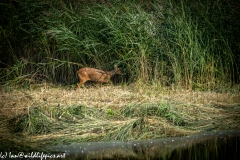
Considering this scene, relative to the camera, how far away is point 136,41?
10.9 meters

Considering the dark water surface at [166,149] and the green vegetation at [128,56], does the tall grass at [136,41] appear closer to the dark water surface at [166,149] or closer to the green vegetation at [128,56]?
the green vegetation at [128,56]

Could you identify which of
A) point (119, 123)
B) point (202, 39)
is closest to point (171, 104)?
point (119, 123)

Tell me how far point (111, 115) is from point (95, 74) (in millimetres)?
2807

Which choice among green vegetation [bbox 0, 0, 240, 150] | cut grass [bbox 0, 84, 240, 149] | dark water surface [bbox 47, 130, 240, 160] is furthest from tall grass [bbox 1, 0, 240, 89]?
dark water surface [bbox 47, 130, 240, 160]

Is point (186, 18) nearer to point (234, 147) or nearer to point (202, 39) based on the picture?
point (202, 39)

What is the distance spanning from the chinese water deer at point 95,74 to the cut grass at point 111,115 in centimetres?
127

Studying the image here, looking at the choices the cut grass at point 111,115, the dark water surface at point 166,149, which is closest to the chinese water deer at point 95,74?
the cut grass at point 111,115

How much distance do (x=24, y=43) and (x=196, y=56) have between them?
411 cm

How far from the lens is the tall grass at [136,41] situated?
1070 cm

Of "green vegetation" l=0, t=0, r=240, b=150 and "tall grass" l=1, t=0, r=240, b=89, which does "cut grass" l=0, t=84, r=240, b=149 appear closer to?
"green vegetation" l=0, t=0, r=240, b=150

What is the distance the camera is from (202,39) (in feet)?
36.4

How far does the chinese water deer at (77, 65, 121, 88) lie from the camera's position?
11.0m

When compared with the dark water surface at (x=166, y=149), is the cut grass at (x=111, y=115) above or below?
above

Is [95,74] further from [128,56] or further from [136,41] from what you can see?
[136,41]
